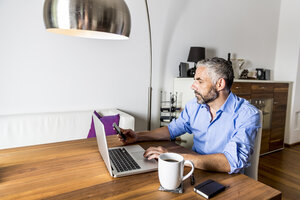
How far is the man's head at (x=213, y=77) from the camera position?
1.34m

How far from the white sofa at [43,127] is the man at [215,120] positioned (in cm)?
89

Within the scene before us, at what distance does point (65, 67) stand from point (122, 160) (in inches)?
64.4

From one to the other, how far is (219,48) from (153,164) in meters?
2.92

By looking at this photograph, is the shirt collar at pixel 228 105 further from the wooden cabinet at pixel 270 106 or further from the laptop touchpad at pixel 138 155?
the wooden cabinet at pixel 270 106

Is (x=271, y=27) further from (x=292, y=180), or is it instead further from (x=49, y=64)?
(x=49, y=64)

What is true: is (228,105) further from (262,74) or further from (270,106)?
(262,74)

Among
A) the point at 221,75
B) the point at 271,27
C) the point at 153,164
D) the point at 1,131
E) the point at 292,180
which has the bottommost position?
the point at 292,180

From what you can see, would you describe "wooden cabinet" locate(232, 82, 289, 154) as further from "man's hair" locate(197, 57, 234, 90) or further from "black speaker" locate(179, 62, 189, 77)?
"man's hair" locate(197, 57, 234, 90)

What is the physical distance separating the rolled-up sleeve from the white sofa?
4.32ft

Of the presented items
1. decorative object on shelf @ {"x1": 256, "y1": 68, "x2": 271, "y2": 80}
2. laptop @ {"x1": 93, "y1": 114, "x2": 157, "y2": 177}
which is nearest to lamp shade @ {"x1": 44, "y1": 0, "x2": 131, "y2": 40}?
laptop @ {"x1": 93, "y1": 114, "x2": 157, "y2": 177}

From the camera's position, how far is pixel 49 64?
2.27 metres

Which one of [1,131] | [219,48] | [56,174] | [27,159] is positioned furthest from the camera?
[219,48]

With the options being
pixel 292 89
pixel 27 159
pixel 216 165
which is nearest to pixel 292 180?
pixel 292 89

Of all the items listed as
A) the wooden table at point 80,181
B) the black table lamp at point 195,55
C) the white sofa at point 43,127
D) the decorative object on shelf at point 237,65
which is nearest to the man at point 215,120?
the wooden table at point 80,181
